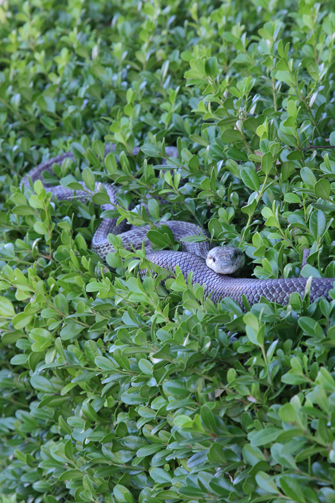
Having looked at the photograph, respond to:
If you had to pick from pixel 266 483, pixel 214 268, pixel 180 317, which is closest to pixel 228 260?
pixel 214 268

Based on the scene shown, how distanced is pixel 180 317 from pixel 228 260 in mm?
667

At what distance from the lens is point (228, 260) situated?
100 inches

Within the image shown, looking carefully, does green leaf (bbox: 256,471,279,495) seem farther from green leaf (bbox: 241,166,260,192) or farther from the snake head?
green leaf (bbox: 241,166,260,192)

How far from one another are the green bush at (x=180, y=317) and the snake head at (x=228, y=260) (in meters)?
0.06

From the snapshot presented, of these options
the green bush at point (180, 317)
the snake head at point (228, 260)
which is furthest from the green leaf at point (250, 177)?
the snake head at point (228, 260)

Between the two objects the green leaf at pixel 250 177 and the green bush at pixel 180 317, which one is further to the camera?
the green leaf at pixel 250 177

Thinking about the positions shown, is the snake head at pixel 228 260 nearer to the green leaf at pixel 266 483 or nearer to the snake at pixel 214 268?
the snake at pixel 214 268

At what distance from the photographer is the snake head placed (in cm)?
252

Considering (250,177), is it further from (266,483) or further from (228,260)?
(266,483)

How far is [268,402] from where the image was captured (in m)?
1.77

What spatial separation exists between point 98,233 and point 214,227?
1020 millimetres

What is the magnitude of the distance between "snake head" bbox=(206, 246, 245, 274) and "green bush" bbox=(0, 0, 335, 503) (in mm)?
58

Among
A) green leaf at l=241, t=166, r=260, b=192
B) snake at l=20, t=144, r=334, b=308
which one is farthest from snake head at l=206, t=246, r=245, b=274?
green leaf at l=241, t=166, r=260, b=192

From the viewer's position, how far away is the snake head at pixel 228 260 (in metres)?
2.52
